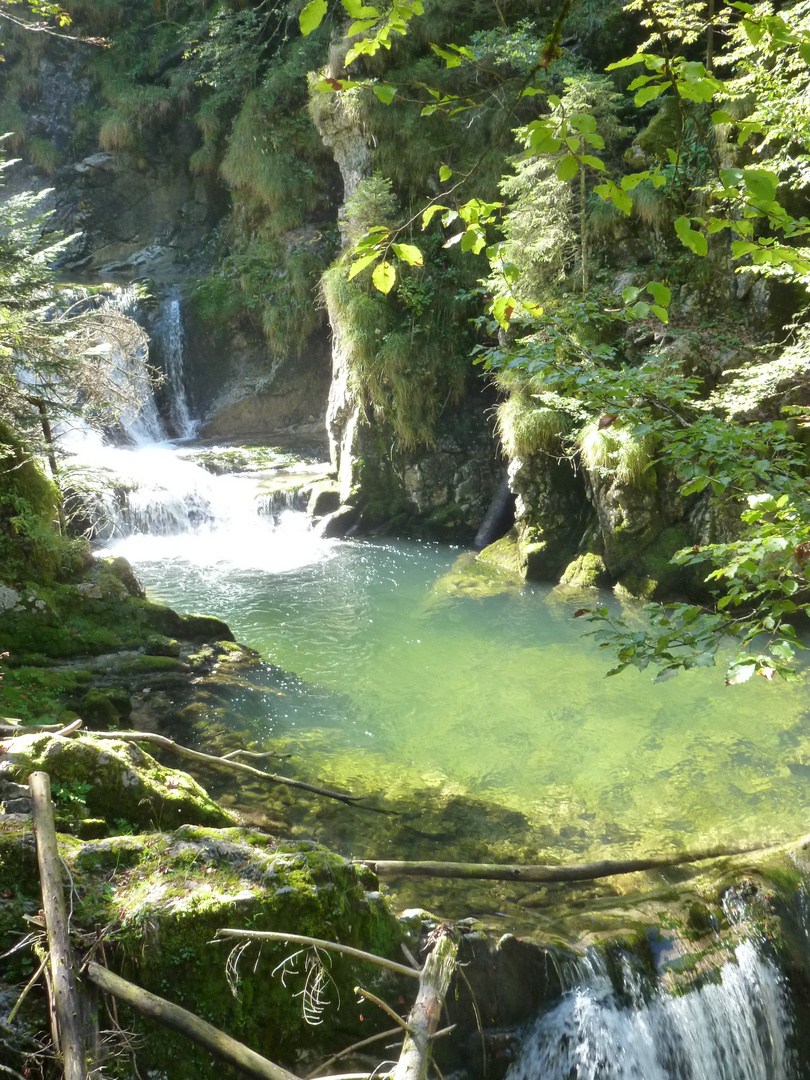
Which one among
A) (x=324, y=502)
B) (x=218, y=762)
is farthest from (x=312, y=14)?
(x=324, y=502)

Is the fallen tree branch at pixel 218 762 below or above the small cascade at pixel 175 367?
below

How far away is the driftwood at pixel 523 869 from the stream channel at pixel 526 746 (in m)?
0.15

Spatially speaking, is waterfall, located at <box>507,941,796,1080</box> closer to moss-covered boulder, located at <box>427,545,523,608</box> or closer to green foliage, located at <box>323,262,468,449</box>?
moss-covered boulder, located at <box>427,545,523,608</box>

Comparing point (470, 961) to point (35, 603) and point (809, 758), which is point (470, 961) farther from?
point (35, 603)

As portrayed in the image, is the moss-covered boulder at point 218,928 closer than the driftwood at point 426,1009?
No

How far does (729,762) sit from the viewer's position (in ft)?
17.7

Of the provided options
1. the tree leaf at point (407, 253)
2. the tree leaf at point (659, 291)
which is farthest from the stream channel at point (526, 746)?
the tree leaf at point (407, 253)

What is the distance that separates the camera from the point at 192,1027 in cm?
214

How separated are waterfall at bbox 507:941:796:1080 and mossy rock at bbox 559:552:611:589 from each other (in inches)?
233

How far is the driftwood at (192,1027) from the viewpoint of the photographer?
2094mm

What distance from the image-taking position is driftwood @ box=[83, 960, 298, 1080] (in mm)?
2094

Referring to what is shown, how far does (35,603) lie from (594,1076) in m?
5.40

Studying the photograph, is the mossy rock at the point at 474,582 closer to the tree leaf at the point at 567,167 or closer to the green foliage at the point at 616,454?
the green foliage at the point at 616,454

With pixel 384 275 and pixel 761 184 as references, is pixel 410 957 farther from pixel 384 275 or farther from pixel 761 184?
pixel 761 184
